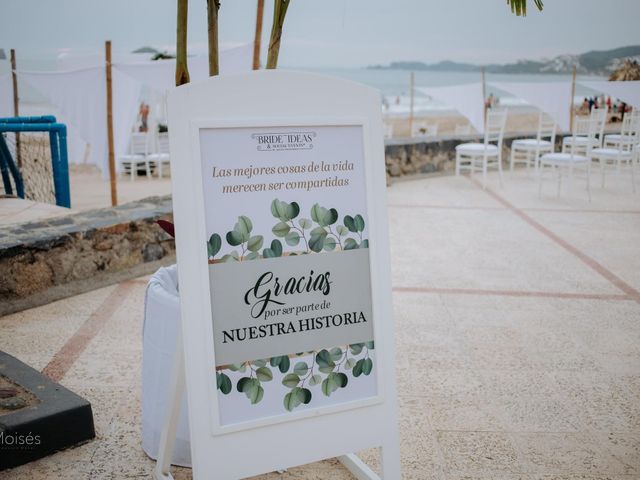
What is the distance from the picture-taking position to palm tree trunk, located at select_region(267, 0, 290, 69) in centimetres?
164

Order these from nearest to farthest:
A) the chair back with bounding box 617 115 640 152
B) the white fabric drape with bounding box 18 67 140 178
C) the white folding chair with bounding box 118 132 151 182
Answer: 1. the white fabric drape with bounding box 18 67 140 178
2. the chair back with bounding box 617 115 640 152
3. the white folding chair with bounding box 118 132 151 182

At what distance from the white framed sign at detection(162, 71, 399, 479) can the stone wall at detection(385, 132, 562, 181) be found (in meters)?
6.06

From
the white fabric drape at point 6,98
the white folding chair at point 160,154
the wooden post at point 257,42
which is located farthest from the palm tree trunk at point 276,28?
the white fabric drape at point 6,98

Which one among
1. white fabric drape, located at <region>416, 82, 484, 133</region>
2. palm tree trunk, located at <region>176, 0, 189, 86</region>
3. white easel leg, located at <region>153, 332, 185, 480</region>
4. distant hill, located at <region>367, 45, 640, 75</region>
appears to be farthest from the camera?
distant hill, located at <region>367, 45, 640, 75</region>

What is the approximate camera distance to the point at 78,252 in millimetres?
3289

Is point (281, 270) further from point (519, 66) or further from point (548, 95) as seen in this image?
point (519, 66)

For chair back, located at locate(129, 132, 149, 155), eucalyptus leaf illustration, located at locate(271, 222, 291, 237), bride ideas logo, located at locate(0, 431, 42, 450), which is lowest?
bride ideas logo, located at locate(0, 431, 42, 450)

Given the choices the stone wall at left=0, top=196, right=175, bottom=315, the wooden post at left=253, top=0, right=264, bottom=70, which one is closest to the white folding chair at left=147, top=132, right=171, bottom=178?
the stone wall at left=0, top=196, right=175, bottom=315

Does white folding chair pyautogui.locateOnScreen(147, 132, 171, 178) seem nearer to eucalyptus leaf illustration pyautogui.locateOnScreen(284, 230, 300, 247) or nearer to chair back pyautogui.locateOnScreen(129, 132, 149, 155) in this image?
chair back pyautogui.locateOnScreen(129, 132, 149, 155)

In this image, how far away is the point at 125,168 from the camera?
941cm

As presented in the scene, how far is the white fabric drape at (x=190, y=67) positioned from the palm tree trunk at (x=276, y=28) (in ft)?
13.9

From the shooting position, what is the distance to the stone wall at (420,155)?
7578 millimetres

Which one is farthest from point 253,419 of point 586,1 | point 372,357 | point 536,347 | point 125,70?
point 586,1

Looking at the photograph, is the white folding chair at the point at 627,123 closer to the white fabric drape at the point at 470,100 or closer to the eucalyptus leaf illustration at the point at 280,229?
the white fabric drape at the point at 470,100
